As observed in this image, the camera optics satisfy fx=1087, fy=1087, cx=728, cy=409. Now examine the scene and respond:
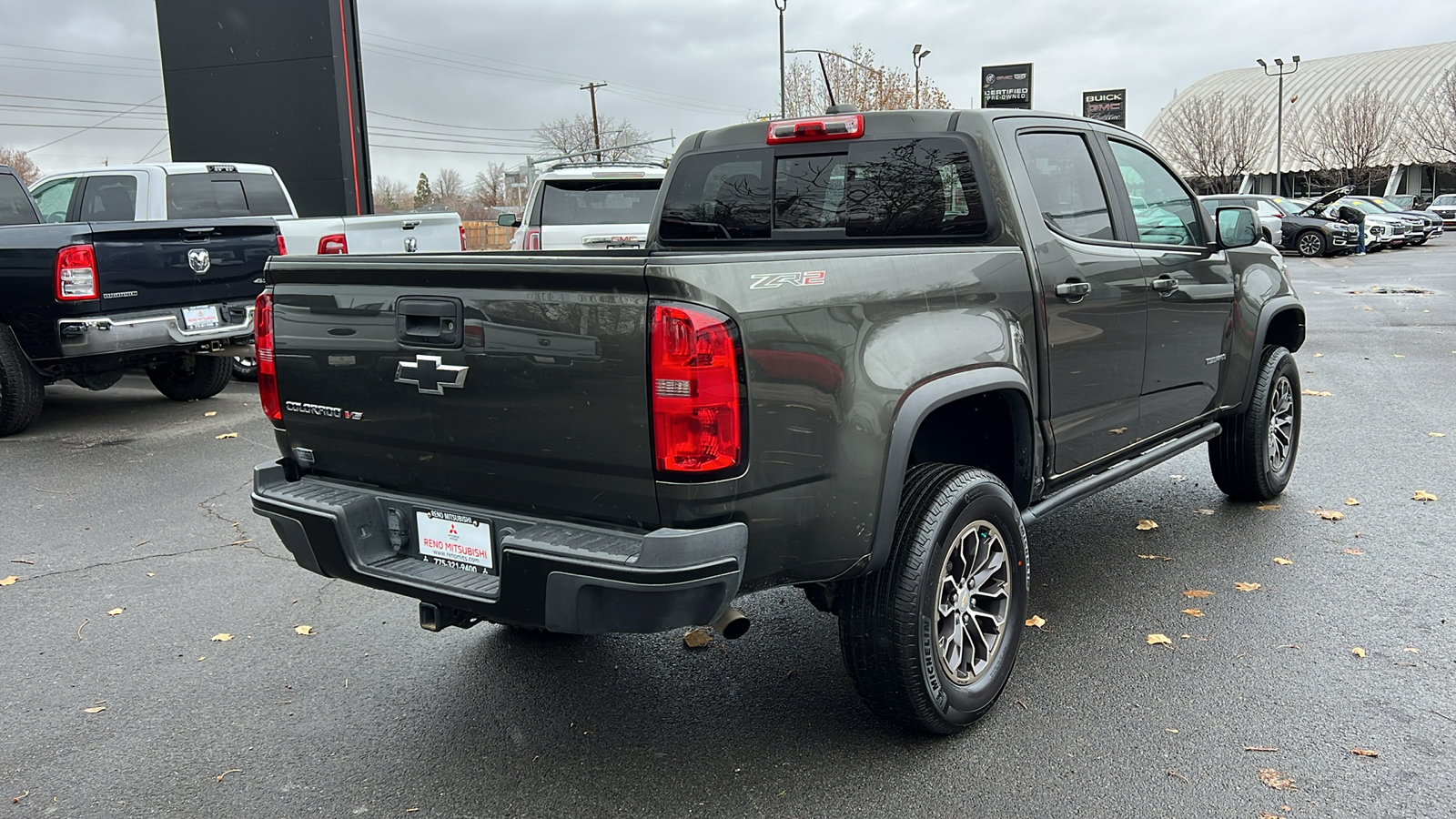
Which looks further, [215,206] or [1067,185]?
[215,206]

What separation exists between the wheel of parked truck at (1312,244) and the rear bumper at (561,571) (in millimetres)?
30920

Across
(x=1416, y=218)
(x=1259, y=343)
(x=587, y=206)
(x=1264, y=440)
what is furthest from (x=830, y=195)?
(x=1416, y=218)

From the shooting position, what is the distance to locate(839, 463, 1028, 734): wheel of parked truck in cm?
317

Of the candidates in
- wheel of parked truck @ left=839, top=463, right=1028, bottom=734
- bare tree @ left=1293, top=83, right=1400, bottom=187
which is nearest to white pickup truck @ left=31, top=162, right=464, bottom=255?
wheel of parked truck @ left=839, top=463, right=1028, bottom=734

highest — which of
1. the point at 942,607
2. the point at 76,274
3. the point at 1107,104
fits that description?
the point at 1107,104

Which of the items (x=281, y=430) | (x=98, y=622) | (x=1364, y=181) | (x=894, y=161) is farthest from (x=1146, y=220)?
(x=1364, y=181)

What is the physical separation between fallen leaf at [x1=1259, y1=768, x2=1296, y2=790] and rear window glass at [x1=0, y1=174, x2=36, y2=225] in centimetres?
954

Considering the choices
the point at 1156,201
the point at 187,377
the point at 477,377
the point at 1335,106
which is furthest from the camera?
the point at 1335,106

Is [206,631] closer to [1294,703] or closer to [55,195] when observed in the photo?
[1294,703]

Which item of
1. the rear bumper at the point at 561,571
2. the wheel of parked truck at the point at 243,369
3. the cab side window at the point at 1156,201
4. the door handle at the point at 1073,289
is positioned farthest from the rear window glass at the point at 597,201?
the rear bumper at the point at 561,571

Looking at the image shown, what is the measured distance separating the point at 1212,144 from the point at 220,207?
239 ft

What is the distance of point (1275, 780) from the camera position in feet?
10.1

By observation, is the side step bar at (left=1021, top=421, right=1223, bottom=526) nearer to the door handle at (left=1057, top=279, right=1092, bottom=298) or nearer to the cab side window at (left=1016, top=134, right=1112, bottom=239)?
the door handle at (left=1057, top=279, right=1092, bottom=298)

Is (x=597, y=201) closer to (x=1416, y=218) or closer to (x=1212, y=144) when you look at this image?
(x=1416, y=218)
